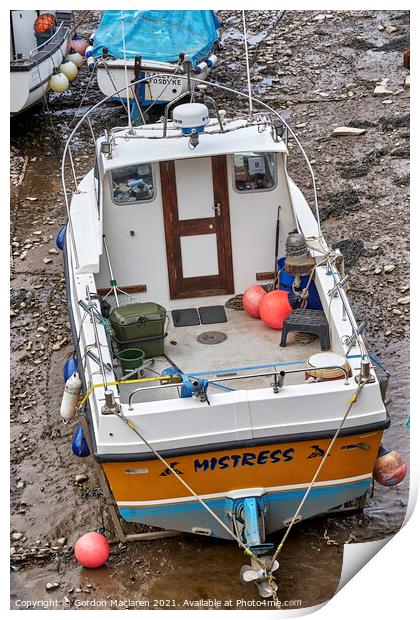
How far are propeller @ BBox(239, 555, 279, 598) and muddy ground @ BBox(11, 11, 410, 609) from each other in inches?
5.6

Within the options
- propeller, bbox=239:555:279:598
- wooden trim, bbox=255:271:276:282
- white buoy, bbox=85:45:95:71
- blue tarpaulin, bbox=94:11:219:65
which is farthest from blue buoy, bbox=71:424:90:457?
white buoy, bbox=85:45:95:71

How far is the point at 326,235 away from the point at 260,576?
530 centimetres

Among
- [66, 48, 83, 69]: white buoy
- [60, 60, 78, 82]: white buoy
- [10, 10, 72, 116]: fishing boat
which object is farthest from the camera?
[66, 48, 83, 69]: white buoy

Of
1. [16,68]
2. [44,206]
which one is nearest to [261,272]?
[44,206]

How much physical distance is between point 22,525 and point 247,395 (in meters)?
2.14

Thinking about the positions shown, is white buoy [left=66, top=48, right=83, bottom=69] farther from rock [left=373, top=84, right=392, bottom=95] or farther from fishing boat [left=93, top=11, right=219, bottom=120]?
rock [left=373, top=84, right=392, bottom=95]

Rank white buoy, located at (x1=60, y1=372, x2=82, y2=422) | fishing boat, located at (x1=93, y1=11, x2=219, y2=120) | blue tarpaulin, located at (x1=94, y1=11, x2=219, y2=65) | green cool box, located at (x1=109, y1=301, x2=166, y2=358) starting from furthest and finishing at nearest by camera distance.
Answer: blue tarpaulin, located at (x1=94, y1=11, x2=219, y2=65)
fishing boat, located at (x1=93, y1=11, x2=219, y2=120)
green cool box, located at (x1=109, y1=301, x2=166, y2=358)
white buoy, located at (x1=60, y1=372, x2=82, y2=422)

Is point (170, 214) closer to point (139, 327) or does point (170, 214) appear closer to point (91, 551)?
point (139, 327)

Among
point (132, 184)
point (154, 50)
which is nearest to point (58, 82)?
point (154, 50)

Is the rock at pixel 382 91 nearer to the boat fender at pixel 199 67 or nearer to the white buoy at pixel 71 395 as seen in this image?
the boat fender at pixel 199 67

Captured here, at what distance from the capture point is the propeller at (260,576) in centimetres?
693

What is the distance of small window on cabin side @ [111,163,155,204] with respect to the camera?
898 cm

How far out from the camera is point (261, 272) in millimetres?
9312

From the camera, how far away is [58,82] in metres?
14.0
